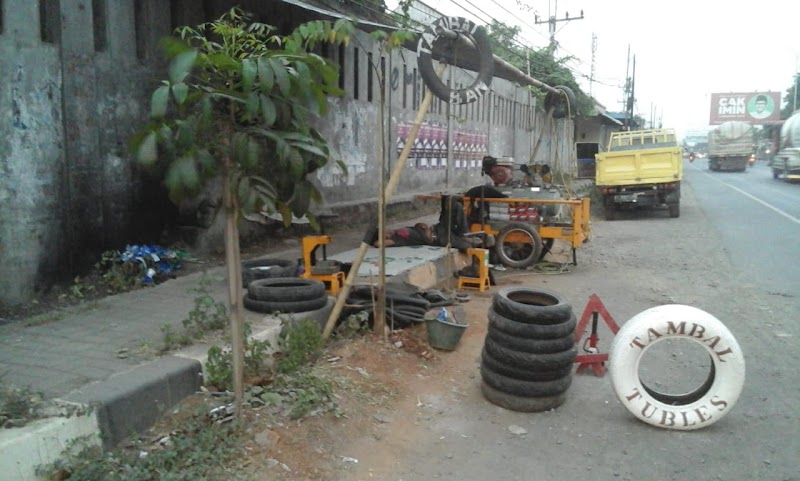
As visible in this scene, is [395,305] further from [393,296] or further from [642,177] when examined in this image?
[642,177]

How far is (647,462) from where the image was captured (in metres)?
3.96

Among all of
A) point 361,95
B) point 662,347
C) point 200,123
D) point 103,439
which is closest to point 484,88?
point 662,347

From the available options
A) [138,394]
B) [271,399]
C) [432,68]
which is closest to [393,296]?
[432,68]

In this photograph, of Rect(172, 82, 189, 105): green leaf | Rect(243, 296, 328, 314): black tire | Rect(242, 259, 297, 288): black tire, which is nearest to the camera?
Rect(172, 82, 189, 105): green leaf

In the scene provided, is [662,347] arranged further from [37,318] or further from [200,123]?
[37,318]

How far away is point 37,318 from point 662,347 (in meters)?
5.76

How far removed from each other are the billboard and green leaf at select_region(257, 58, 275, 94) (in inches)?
3209

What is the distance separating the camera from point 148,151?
Result: 3123mm

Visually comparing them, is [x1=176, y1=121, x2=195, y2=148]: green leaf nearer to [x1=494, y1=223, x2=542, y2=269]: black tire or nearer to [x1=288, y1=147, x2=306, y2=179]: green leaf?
[x1=288, y1=147, x2=306, y2=179]: green leaf

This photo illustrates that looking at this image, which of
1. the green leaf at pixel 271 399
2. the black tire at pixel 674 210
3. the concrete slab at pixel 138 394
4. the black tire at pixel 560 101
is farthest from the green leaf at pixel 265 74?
the black tire at pixel 674 210

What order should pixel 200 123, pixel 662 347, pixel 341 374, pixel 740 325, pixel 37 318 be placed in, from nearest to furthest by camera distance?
pixel 200 123
pixel 341 374
pixel 37 318
pixel 662 347
pixel 740 325

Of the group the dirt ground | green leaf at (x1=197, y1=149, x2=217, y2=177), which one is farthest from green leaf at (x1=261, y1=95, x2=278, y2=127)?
the dirt ground

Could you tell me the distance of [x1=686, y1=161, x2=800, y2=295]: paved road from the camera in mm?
9768

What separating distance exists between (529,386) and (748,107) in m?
85.6
